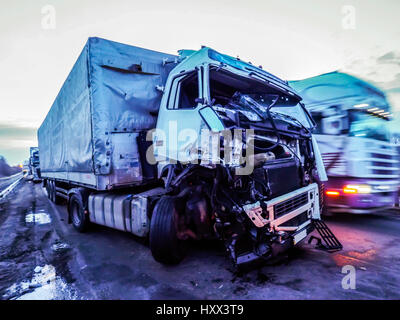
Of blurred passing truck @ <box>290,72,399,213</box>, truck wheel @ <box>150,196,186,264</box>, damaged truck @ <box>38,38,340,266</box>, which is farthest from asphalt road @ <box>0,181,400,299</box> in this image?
blurred passing truck @ <box>290,72,399,213</box>

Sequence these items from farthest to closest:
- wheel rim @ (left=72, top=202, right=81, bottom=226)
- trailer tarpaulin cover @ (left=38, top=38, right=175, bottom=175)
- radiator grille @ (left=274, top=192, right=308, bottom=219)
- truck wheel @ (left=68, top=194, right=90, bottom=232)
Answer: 1. wheel rim @ (left=72, top=202, right=81, bottom=226)
2. truck wheel @ (left=68, top=194, right=90, bottom=232)
3. trailer tarpaulin cover @ (left=38, top=38, right=175, bottom=175)
4. radiator grille @ (left=274, top=192, right=308, bottom=219)

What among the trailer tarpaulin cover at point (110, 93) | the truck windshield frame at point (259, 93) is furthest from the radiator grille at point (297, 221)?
the trailer tarpaulin cover at point (110, 93)

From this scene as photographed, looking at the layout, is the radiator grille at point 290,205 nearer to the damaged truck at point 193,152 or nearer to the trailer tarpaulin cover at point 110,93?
the damaged truck at point 193,152

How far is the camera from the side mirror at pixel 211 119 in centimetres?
290

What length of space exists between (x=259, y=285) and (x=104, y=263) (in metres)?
2.42

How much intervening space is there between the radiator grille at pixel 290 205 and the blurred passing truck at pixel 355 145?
196cm

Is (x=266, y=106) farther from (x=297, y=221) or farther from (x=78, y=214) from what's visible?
(x=78, y=214)

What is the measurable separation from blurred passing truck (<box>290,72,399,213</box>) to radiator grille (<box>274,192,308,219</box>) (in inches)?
77.2

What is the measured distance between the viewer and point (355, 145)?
505 centimetres

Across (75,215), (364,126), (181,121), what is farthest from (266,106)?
(75,215)

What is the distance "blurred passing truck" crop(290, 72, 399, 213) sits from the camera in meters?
4.98

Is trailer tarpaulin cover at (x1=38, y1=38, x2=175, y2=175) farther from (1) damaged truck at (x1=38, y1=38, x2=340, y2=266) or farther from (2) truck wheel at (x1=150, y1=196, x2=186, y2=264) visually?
(2) truck wheel at (x1=150, y1=196, x2=186, y2=264)

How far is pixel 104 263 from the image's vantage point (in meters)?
3.81
